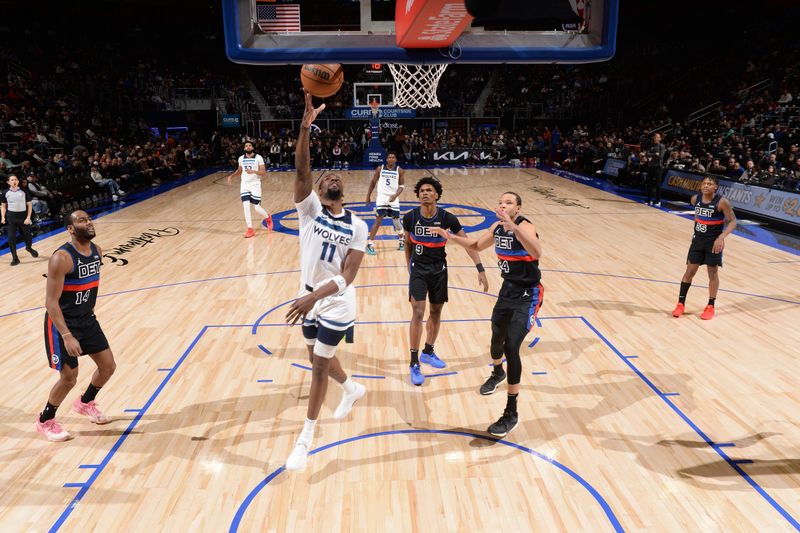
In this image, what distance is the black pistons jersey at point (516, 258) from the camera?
5117 millimetres

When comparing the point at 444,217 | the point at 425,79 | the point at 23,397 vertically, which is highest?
the point at 425,79

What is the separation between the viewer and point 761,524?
3957 millimetres

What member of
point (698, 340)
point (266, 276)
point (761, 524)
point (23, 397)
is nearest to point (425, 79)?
point (266, 276)

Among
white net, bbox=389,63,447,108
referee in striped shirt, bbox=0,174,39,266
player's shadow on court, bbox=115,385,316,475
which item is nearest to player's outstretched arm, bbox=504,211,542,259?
player's shadow on court, bbox=115,385,316,475

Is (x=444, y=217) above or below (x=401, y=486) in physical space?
above

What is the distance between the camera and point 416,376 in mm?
6055

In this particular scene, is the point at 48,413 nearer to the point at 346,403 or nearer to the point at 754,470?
the point at 346,403

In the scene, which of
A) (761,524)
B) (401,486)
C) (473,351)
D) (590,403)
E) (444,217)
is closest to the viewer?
(761,524)

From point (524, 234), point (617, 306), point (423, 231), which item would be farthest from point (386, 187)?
point (524, 234)

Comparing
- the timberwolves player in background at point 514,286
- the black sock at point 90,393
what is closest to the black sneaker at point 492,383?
the timberwolves player in background at point 514,286

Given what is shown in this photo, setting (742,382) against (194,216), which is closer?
(742,382)

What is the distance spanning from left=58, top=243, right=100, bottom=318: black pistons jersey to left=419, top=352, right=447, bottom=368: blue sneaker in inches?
129

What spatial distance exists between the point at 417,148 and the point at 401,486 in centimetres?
2697

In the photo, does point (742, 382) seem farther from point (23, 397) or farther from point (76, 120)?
point (76, 120)
